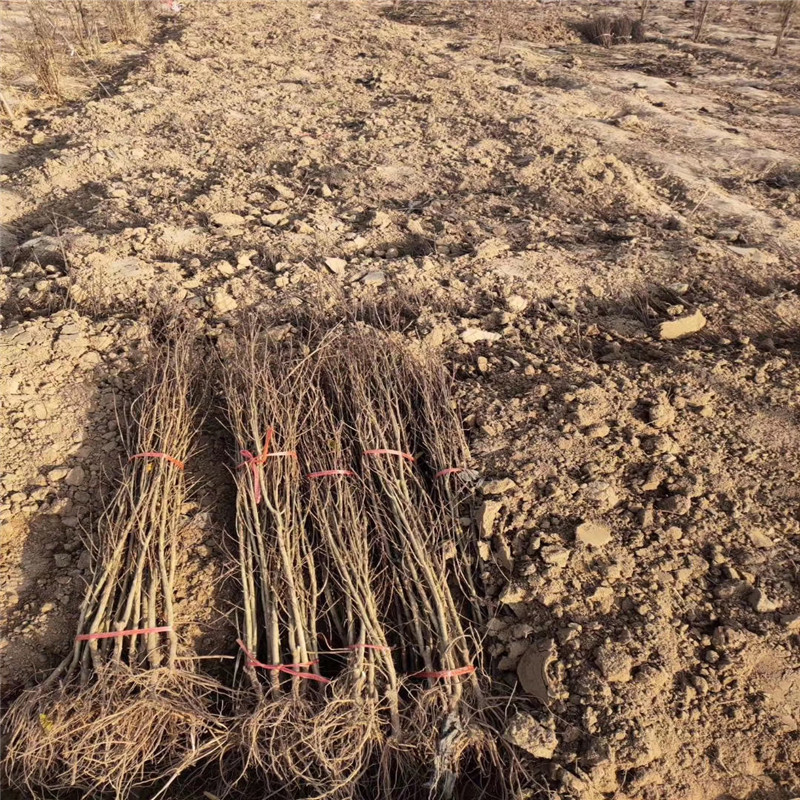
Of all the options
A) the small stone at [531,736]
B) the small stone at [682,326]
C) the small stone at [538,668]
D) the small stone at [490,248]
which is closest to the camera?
the small stone at [531,736]

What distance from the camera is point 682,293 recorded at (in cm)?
331

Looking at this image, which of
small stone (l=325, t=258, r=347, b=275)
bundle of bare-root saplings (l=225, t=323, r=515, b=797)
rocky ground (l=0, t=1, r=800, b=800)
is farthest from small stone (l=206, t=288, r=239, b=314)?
small stone (l=325, t=258, r=347, b=275)

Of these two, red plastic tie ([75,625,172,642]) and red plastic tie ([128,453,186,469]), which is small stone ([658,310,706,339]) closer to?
red plastic tie ([128,453,186,469])

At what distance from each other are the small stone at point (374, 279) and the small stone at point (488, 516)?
142 cm

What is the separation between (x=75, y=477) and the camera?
258cm

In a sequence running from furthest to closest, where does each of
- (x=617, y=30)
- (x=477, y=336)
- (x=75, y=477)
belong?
(x=617, y=30) < (x=477, y=336) < (x=75, y=477)

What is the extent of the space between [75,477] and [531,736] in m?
1.91

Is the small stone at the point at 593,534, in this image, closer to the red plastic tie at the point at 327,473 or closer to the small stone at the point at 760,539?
the small stone at the point at 760,539

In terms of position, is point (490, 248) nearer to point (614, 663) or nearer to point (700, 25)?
point (614, 663)

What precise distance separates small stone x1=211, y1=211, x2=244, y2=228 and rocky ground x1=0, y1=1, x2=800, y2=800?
17mm

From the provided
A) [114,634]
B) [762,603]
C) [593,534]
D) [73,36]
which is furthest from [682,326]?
[73,36]

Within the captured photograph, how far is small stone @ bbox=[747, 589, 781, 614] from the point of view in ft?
6.78

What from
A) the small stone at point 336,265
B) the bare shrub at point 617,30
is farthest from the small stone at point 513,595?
the bare shrub at point 617,30

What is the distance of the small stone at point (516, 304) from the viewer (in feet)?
10.6
